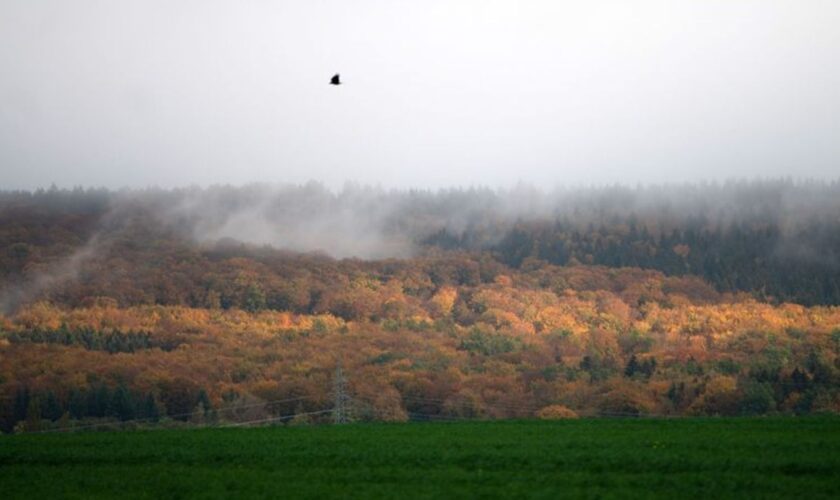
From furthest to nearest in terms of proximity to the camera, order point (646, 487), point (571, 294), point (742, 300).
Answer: point (571, 294)
point (742, 300)
point (646, 487)

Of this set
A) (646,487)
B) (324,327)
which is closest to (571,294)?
(324,327)

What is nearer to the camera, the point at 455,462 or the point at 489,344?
the point at 455,462

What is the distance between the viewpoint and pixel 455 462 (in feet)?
78.9

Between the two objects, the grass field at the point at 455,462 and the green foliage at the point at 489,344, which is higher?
the grass field at the point at 455,462

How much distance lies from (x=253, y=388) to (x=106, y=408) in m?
14.1

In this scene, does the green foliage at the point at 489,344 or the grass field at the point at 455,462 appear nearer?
the grass field at the point at 455,462

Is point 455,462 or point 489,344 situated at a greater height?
point 455,462

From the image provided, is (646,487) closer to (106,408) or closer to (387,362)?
(106,408)

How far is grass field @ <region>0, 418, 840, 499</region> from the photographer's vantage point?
66.2 ft

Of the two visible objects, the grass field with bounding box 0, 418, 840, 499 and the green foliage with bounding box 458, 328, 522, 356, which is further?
the green foliage with bounding box 458, 328, 522, 356

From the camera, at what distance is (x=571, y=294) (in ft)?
525

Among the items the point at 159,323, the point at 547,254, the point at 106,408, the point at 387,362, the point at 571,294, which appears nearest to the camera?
the point at 106,408

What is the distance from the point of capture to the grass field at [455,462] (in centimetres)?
2019

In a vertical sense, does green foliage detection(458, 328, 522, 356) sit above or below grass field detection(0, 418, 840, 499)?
below
